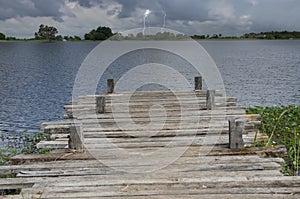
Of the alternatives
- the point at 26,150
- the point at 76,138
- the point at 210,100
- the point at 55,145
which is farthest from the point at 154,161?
the point at 26,150

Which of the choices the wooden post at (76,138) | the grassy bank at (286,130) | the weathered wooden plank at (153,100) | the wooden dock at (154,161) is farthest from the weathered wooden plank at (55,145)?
the weathered wooden plank at (153,100)

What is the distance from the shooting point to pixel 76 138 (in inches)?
293

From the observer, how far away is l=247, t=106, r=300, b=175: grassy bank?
910 cm

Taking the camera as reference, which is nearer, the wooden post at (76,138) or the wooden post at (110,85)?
the wooden post at (76,138)

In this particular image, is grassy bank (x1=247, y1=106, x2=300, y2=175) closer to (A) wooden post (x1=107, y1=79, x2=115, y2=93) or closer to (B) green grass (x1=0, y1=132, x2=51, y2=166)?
(A) wooden post (x1=107, y1=79, x2=115, y2=93)

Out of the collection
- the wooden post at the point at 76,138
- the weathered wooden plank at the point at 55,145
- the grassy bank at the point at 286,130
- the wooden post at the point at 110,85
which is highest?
the wooden post at the point at 110,85

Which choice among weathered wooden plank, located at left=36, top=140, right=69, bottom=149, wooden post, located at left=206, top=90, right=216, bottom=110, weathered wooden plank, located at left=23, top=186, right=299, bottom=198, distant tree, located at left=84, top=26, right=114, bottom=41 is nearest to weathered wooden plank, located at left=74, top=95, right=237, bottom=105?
wooden post, located at left=206, top=90, right=216, bottom=110

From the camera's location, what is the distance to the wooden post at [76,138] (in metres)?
7.28

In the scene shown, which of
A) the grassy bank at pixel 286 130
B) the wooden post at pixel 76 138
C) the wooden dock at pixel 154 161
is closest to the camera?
the wooden dock at pixel 154 161

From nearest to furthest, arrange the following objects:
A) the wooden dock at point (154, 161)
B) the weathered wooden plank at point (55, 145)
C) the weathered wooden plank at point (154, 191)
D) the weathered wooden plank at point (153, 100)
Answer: the weathered wooden plank at point (154, 191)
the wooden dock at point (154, 161)
the weathered wooden plank at point (55, 145)
the weathered wooden plank at point (153, 100)

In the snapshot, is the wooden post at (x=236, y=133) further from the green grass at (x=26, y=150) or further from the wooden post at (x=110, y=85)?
the wooden post at (x=110, y=85)

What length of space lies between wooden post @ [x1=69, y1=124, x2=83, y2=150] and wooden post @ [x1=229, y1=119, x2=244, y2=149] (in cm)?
302

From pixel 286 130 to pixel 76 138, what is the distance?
24.6 ft

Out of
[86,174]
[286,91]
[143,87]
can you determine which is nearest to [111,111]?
[86,174]
